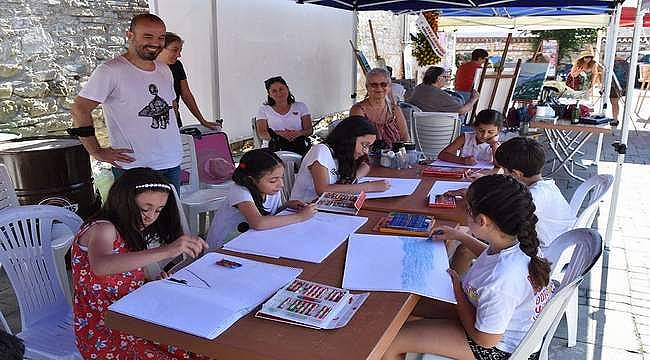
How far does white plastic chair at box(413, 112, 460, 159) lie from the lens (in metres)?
4.67

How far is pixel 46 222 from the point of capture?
6.40 ft

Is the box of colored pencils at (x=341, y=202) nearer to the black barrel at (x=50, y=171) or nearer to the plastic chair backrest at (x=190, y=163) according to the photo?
the plastic chair backrest at (x=190, y=163)

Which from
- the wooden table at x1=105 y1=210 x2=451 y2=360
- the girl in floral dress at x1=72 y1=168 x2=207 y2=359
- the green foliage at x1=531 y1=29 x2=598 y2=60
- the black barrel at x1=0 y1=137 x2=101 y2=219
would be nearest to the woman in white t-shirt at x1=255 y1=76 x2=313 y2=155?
the black barrel at x1=0 y1=137 x2=101 y2=219

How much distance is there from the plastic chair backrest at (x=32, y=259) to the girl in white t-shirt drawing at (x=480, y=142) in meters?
2.16

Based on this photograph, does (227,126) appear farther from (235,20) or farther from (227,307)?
(227,307)

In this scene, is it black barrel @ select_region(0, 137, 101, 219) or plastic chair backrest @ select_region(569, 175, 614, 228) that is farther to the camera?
black barrel @ select_region(0, 137, 101, 219)

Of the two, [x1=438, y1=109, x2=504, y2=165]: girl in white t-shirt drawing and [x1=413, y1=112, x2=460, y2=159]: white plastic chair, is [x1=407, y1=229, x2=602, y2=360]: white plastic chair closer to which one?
[x1=438, y1=109, x2=504, y2=165]: girl in white t-shirt drawing

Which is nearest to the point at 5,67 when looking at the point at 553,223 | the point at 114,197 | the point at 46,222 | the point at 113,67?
the point at 113,67

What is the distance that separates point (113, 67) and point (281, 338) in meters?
1.82

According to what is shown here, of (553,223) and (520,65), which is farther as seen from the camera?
(520,65)

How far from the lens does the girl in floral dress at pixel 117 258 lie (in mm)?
1598

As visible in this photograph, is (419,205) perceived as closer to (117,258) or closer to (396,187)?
(396,187)

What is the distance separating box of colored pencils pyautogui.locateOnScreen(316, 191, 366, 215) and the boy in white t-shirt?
652 millimetres

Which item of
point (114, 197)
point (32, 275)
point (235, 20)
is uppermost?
point (235, 20)
